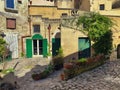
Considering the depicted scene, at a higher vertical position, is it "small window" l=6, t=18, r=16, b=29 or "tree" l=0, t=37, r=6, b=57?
"small window" l=6, t=18, r=16, b=29

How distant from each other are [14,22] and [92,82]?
59.3 feet

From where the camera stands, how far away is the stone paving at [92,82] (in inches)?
573

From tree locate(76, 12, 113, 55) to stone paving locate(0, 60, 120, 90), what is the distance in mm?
3186

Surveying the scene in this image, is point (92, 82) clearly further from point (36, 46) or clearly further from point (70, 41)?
point (36, 46)

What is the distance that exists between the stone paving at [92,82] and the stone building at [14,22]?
11.7 m

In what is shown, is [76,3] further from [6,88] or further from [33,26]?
[6,88]

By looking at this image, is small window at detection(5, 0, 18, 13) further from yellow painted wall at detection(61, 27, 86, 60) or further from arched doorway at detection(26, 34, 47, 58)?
yellow painted wall at detection(61, 27, 86, 60)

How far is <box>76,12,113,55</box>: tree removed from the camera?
72.7 ft

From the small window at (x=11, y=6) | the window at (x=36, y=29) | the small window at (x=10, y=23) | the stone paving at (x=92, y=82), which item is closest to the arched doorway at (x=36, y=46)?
the window at (x=36, y=29)

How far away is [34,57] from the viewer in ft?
98.8

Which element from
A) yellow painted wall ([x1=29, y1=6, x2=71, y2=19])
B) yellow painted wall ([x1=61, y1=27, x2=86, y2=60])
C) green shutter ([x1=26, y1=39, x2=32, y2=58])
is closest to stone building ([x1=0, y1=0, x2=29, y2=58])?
green shutter ([x1=26, y1=39, x2=32, y2=58])

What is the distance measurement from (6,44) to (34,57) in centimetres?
366

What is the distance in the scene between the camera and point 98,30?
22.3 metres

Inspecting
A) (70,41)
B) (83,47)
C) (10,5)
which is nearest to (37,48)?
(10,5)
